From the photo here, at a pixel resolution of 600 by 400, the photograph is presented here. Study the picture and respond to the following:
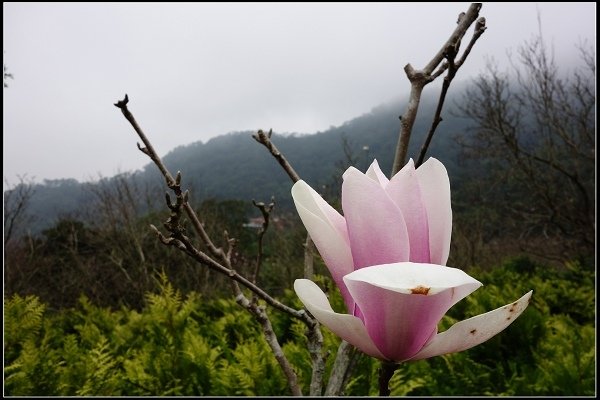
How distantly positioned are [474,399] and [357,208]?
2542 mm

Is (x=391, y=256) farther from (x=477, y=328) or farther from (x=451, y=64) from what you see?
(x=451, y=64)

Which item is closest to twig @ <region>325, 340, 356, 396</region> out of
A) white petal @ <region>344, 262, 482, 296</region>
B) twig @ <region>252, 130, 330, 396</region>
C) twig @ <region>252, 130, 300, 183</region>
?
twig @ <region>252, 130, 330, 396</region>

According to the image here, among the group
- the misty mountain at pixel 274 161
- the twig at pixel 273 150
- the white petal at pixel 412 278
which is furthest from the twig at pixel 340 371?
the misty mountain at pixel 274 161

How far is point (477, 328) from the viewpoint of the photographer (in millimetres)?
390

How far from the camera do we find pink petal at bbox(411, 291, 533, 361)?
0.39 m

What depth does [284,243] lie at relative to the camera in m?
11.9

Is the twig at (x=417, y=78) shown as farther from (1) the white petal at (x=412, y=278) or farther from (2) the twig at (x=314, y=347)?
(1) the white petal at (x=412, y=278)

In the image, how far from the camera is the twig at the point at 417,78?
30.7 inches

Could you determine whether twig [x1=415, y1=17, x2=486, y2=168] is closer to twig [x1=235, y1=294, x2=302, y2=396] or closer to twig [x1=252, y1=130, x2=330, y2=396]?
twig [x1=252, y1=130, x2=330, y2=396]

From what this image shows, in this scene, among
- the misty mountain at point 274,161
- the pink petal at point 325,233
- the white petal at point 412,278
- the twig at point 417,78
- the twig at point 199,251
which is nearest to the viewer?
the white petal at point 412,278

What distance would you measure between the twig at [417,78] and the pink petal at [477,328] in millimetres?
412

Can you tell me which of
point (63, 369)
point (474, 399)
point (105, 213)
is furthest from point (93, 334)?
point (105, 213)

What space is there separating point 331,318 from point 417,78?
1.78 ft

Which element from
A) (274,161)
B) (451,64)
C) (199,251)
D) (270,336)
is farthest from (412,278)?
(274,161)
